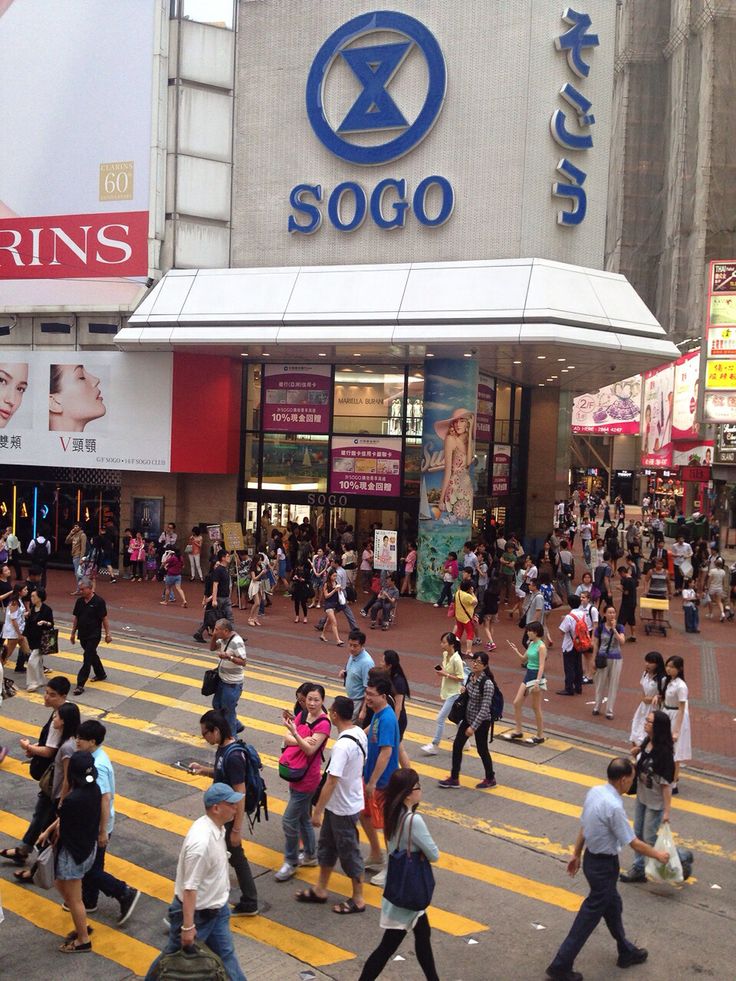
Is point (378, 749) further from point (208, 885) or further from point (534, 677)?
point (534, 677)

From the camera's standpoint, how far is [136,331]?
2477cm

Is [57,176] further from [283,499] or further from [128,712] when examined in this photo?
[128,712]

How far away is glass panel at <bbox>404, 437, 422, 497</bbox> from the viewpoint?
26.2 m

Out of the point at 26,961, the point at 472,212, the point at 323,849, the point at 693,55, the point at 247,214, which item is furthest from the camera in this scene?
the point at 693,55

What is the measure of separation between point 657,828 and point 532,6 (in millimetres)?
20097

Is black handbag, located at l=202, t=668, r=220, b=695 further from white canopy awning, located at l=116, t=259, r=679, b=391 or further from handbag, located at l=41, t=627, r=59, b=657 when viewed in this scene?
white canopy awning, located at l=116, t=259, r=679, b=391

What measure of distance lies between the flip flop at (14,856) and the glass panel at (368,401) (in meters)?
18.7

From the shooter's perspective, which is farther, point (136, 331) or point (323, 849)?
point (136, 331)

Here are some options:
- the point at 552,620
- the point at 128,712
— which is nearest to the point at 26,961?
the point at 128,712

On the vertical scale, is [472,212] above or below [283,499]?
above

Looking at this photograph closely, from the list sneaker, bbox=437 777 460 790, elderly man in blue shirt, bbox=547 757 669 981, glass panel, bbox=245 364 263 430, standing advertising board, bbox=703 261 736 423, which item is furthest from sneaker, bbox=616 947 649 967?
standing advertising board, bbox=703 261 736 423

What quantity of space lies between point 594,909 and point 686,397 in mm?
Answer: 37261

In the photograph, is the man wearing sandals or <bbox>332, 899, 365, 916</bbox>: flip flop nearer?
the man wearing sandals

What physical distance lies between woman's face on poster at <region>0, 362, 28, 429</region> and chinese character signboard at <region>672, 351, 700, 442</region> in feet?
83.2
